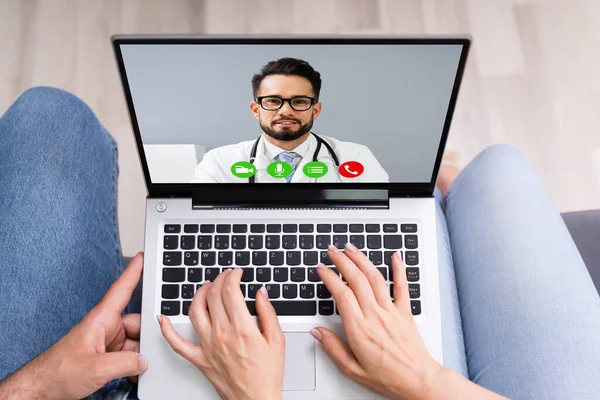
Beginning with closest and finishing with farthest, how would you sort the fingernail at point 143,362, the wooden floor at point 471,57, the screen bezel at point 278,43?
the screen bezel at point 278,43, the fingernail at point 143,362, the wooden floor at point 471,57

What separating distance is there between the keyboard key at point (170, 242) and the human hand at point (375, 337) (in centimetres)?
23

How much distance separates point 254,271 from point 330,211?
153 millimetres

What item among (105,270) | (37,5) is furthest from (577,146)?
(37,5)

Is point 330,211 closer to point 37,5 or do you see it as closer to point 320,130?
point 320,130

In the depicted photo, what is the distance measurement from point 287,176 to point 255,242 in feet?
0.38

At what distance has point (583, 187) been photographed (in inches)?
54.8

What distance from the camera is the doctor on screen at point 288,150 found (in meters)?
0.74

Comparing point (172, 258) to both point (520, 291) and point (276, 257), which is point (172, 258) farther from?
point (520, 291)

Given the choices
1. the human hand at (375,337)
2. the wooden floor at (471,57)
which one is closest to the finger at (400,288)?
the human hand at (375,337)

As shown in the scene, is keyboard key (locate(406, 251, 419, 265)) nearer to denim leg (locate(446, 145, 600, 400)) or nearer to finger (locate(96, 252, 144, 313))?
denim leg (locate(446, 145, 600, 400))

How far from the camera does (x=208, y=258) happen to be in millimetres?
822

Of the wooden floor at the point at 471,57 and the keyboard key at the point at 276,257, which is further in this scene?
the wooden floor at the point at 471,57

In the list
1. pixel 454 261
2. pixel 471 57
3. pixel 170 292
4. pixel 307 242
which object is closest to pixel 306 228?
pixel 307 242

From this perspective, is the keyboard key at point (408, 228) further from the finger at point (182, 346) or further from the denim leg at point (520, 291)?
the finger at point (182, 346)
